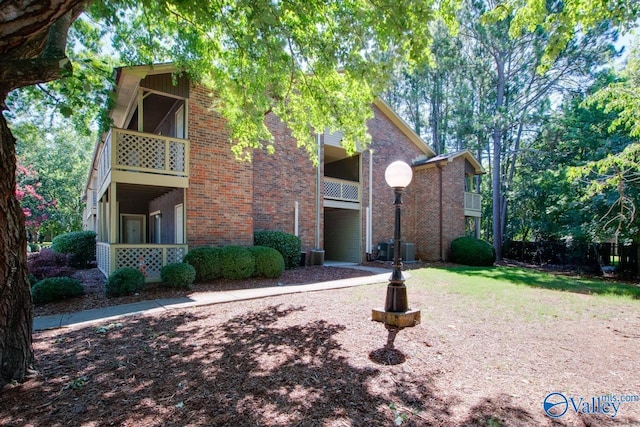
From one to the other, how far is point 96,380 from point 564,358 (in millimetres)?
5631

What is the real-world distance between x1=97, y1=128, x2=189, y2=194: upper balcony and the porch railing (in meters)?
1.79

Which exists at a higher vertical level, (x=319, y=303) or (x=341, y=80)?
(x=341, y=80)

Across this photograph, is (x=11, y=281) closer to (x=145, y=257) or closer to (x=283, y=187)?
(x=145, y=257)

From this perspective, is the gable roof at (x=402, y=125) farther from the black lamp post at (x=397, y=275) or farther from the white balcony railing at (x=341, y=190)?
the black lamp post at (x=397, y=275)

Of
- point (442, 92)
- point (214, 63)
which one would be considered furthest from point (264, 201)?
point (442, 92)

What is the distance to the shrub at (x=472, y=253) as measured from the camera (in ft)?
53.5

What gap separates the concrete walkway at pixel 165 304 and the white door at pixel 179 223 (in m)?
3.03

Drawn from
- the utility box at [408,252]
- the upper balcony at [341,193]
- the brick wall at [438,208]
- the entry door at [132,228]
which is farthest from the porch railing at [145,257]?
the brick wall at [438,208]

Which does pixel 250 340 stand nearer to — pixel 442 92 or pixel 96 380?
pixel 96 380

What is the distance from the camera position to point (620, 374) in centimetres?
390

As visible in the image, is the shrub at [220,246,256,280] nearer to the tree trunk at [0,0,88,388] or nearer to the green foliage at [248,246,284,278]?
the green foliage at [248,246,284,278]

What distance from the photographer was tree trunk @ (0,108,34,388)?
3215 mm

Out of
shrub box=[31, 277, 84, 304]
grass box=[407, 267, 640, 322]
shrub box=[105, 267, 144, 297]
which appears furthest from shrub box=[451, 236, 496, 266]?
shrub box=[31, 277, 84, 304]

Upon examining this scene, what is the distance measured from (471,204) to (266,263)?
1394 centimetres
